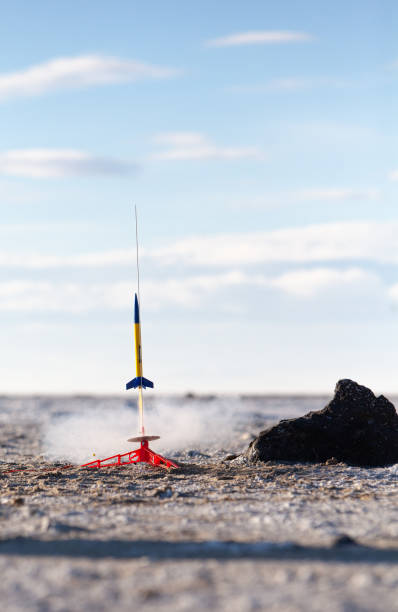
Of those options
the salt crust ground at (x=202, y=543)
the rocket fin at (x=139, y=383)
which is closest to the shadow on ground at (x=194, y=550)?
the salt crust ground at (x=202, y=543)

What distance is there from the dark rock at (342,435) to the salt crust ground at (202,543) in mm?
1471

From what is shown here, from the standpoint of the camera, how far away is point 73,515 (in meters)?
8.57

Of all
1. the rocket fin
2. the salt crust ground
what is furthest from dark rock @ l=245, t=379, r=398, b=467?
the rocket fin

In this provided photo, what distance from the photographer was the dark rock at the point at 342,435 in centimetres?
1345

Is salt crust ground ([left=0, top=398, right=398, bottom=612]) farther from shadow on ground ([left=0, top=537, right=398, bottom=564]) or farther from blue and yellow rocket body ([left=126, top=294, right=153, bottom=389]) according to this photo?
blue and yellow rocket body ([left=126, top=294, right=153, bottom=389])

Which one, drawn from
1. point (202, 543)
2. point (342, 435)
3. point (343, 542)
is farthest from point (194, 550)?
point (342, 435)

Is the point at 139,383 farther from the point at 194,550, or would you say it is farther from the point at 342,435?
the point at 194,550

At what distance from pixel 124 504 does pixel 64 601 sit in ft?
12.9

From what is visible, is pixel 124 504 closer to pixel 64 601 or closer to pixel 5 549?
pixel 5 549

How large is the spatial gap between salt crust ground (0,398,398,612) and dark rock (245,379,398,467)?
1471 mm

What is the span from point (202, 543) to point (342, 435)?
717 centimetres

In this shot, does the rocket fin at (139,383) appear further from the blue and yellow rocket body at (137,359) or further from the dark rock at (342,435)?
the dark rock at (342,435)

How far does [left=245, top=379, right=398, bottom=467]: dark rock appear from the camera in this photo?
1345cm

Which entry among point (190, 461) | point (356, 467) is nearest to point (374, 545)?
point (356, 467)
